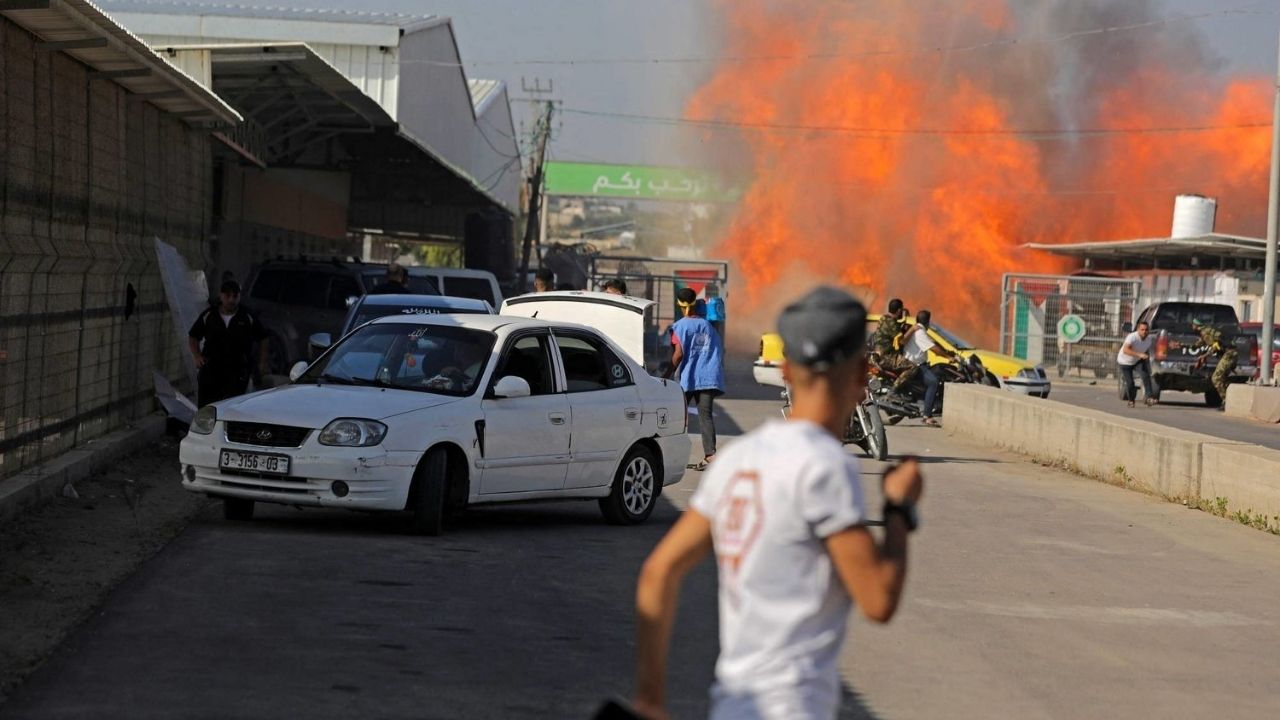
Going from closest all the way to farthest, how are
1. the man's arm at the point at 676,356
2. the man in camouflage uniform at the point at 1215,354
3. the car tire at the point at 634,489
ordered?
the car tire at the point at 634,489 → the man's arm at the point at 676,356 → the man in camouflage uniform at the point at 1215,354

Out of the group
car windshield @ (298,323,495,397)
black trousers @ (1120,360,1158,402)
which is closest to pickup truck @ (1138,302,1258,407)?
black trousers @ (1120,360,1158,402)

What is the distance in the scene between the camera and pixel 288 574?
9797 mm

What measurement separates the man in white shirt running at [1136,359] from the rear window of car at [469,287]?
1146 cm

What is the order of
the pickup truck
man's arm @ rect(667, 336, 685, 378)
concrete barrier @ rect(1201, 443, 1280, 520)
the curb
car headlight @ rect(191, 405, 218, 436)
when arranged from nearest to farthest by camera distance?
the curb, car headlight @ rect(191, 405, 218, 436), concrete barrier @ rect(1201, 443, 1280, 520), man's arm @ rect(667, 336, 685, 378), the pickup truck

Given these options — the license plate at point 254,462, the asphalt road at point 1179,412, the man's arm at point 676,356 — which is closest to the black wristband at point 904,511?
the license plate at point 254,462

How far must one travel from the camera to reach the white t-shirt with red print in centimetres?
352

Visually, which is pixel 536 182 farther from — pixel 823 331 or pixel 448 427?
pixel 823 331

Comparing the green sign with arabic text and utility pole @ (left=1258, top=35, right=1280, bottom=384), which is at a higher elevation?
the green sign with arabic text

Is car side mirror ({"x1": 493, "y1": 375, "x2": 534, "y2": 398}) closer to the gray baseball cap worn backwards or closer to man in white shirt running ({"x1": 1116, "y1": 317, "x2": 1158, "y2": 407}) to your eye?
the gray baseball cap worn backwards

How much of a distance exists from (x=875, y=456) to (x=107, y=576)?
11526 mm

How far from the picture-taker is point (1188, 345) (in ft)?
112

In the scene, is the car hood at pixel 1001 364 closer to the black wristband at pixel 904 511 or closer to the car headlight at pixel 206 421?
the car headlight at pixel 206 421

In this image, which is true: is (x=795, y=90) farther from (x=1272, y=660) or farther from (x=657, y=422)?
(x=1272, y=660)

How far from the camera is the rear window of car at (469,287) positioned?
3048 cm
